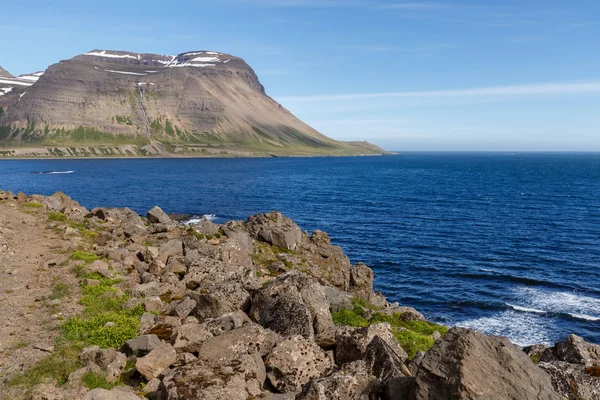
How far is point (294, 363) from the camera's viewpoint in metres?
13.5

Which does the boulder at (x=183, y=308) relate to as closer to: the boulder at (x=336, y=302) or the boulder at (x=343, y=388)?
the boulder at (x=336, y=302)

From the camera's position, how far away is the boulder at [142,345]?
1515 cm

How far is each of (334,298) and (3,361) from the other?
15.6 meters

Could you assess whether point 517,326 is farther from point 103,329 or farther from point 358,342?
point 103,329

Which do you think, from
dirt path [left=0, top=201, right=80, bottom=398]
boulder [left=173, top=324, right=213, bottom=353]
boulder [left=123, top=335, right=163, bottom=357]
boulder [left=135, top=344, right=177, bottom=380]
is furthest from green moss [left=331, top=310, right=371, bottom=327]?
dirt path [left=0, top=201, right=80, bottom=398]

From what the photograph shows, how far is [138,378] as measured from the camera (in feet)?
46.8

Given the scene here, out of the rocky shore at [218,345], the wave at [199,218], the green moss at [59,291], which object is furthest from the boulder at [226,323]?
the wave at [199,218]

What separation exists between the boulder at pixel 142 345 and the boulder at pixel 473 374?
8.39 m

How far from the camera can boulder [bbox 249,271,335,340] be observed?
1595cm

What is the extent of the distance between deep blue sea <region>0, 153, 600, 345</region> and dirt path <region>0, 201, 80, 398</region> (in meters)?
33.9

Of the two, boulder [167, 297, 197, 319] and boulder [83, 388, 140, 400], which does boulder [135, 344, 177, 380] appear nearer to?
boulder [83, 388, 140, 400]

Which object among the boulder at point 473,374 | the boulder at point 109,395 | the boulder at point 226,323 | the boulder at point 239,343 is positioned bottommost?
the boulder at point 109,395

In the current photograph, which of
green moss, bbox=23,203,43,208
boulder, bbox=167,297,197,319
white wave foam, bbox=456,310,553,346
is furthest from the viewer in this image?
green moss, bbox=23,203,43,208

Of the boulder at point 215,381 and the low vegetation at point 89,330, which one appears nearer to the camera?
the boulder at point 215,381
